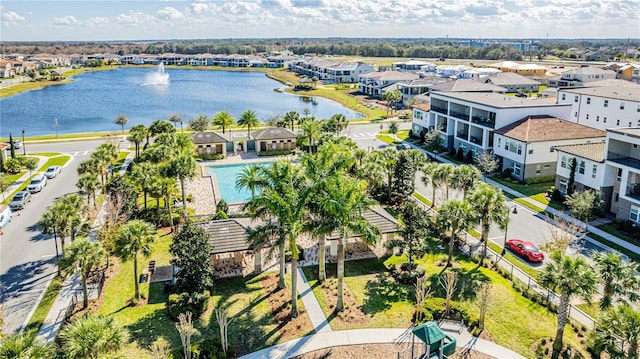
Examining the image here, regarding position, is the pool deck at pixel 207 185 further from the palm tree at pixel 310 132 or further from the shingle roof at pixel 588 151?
the shingle roof at pixel 588 151

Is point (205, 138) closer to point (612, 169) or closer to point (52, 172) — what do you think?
point (52, 172)

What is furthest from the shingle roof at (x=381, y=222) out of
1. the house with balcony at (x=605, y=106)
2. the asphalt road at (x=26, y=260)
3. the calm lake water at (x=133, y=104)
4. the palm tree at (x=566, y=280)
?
the calm lake water at (x=133, y=104)

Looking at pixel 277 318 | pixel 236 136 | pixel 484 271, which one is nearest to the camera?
pixel 277 318

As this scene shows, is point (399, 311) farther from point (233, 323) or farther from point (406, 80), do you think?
point (406, 80)

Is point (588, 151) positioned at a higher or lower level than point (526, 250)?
higher

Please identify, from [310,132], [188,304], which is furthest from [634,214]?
[310,132]

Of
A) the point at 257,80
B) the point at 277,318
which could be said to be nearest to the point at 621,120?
the point at 277,318

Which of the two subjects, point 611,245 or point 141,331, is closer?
point 141,331
